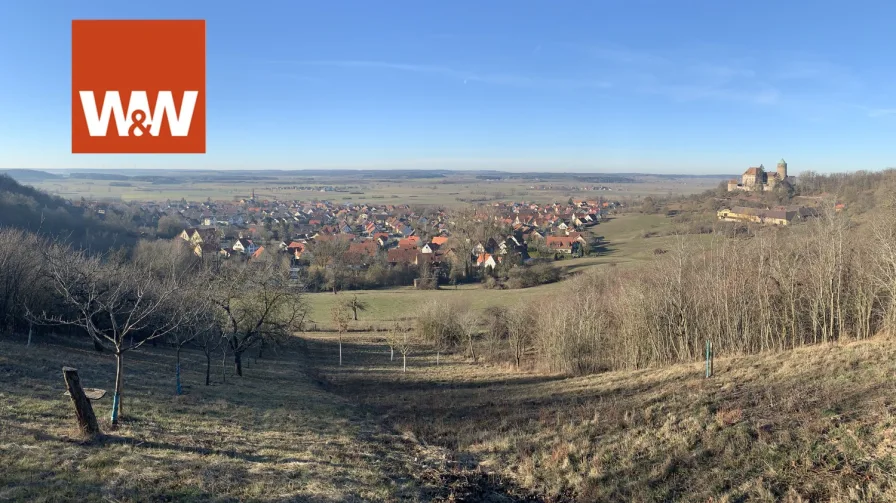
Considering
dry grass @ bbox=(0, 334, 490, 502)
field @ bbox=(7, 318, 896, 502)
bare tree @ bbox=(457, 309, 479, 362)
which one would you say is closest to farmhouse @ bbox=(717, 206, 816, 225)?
bare tree @ bbox=(457, 309, 479, 362)

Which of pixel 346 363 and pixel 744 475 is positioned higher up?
pixel 744 475

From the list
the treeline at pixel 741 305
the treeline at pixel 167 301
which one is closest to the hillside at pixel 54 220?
the treeline at pixel 167 301

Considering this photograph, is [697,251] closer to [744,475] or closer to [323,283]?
[744,475]

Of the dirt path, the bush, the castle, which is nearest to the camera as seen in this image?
the dirt path

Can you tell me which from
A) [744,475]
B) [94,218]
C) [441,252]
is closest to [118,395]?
[744,475]

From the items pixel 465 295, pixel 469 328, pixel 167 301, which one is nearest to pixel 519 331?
pixel 469 328

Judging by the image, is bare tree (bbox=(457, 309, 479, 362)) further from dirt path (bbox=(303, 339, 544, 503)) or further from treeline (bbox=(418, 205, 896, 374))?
dirt path (bbox=(303, 339, 544, 503))

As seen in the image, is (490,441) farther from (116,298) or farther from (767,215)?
(767,215)
